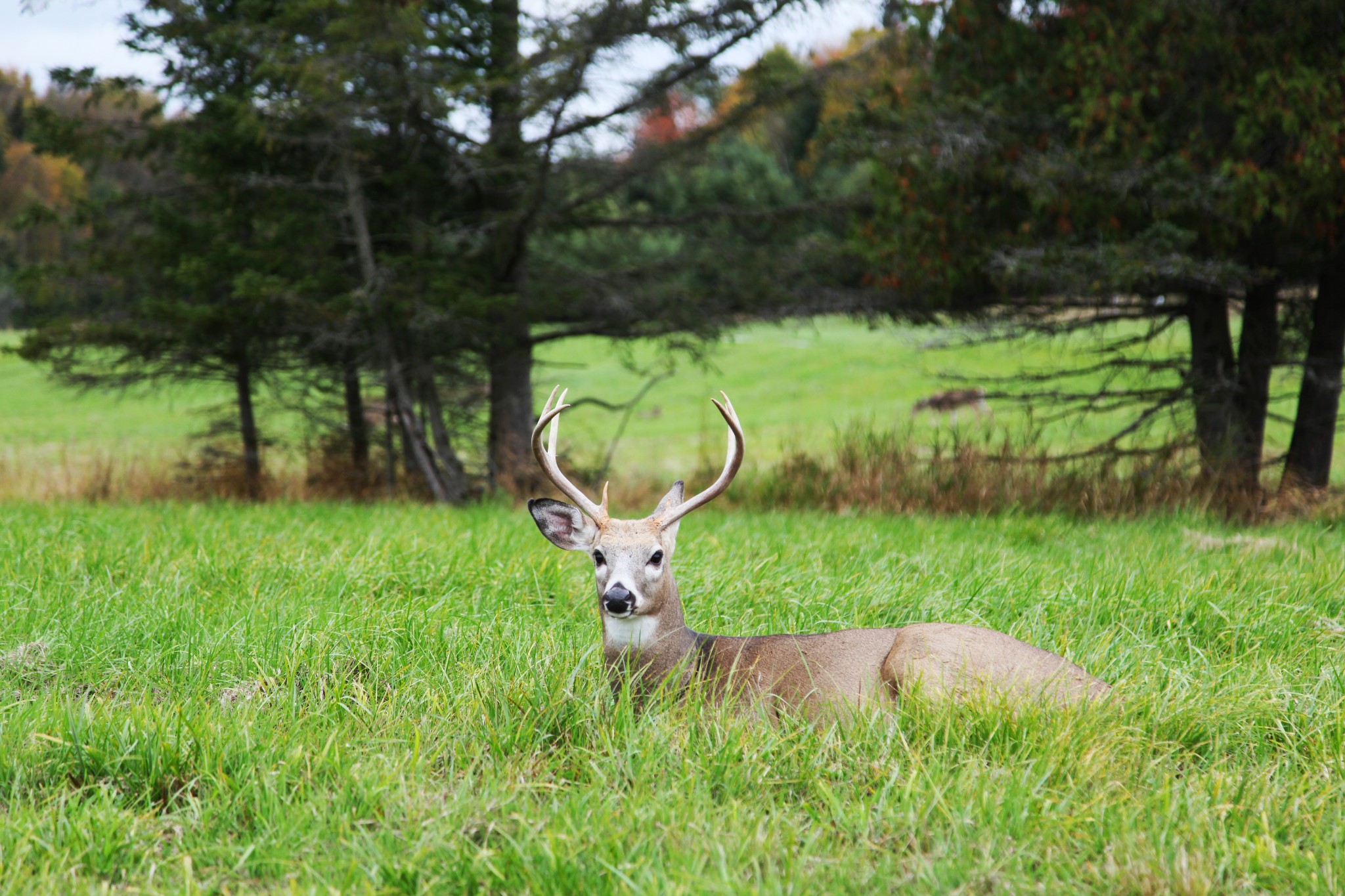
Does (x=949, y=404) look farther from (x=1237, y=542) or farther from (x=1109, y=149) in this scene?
(x=1237, y=542)

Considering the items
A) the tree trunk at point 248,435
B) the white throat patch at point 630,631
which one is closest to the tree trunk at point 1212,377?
the white throat patch at point 630,631

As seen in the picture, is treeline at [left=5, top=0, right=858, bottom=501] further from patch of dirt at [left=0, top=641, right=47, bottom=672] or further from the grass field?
patch of dirt at [left=0, top=641, right=47, bottom=672]

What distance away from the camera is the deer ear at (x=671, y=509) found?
3.74 meters

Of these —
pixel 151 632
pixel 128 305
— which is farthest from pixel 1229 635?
pixel 128 305

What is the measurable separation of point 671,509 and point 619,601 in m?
0.60

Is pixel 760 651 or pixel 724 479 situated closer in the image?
pixel 760 651

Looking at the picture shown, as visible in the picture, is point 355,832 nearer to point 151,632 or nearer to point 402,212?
point 151,632

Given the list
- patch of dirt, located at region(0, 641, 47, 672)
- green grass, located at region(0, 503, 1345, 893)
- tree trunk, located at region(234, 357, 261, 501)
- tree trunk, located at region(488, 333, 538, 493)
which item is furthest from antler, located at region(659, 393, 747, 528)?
tree trunk, located at region(234, 357, 261, 501)

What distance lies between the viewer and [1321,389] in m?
8.81

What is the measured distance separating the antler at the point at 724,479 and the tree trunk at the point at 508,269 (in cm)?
584

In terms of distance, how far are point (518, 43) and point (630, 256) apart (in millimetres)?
2573

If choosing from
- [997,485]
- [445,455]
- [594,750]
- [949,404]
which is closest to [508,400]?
[445,455]

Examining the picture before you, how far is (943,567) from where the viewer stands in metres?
5.39

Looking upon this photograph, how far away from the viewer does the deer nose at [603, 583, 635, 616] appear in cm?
335
